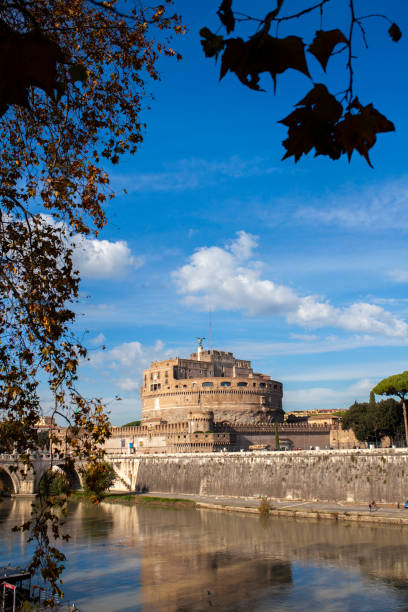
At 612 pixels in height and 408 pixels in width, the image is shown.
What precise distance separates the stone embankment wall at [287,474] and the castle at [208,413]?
6058 millimetres

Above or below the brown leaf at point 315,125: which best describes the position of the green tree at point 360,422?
below

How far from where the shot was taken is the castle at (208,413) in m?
55.4

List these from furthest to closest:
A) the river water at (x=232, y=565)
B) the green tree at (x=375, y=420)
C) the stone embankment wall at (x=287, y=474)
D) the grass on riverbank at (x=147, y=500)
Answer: the green tree at (x=375, y=420), the grass on riverbank at (x=147, y=500), the stone embankment wall at (x=287, y=474), the river water at (x=232, y=565)

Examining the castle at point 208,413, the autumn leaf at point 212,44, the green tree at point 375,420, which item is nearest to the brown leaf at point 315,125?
the autumn leaf at point 212,44

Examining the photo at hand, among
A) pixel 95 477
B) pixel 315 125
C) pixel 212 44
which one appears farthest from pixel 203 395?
pixel 212 44

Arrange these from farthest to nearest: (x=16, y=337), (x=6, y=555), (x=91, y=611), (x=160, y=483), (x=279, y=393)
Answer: (x=279, y=393)
(x=160, y=483)
(x=6, y=555)
(x=91, y=611)
(x=16, y=337)

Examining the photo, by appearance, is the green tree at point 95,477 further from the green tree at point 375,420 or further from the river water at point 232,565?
the green tree at point 375,420

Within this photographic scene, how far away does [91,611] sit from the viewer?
1677 centimetres

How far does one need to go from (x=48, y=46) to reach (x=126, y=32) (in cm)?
465

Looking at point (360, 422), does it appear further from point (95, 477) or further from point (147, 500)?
point (95, 477)

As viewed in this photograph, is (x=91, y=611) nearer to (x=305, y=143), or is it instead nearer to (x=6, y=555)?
(x=6, y=555)

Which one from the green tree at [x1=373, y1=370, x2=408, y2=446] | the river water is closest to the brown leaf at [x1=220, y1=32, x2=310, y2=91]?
the river water

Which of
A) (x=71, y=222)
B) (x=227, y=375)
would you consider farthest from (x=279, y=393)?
(x=71, y=222)

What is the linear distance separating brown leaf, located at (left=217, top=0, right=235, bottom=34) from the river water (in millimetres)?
17994
